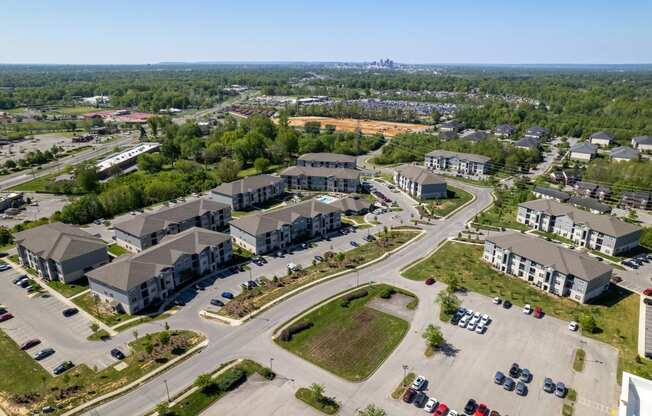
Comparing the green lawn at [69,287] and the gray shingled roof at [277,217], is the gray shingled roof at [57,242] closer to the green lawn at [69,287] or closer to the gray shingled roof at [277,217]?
the green lawn at [69,287]

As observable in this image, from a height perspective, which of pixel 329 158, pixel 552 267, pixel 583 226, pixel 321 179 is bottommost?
pixel 552 267

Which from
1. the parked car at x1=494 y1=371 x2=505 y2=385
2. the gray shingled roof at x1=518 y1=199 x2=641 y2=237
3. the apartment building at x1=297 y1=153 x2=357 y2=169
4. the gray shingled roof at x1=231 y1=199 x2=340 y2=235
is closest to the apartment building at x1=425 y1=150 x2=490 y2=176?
the apartment building at x1=297 y1=153 x2=357 y2=169

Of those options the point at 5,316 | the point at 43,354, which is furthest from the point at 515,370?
the point at 5,316

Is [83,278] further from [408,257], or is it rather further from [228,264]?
[408,257]

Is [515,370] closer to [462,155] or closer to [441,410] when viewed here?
[441,410]

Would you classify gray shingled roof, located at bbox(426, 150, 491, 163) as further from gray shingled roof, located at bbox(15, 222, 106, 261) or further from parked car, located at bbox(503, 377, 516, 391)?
gray shingled roof, located at bbox(15, 222, 106, 261)

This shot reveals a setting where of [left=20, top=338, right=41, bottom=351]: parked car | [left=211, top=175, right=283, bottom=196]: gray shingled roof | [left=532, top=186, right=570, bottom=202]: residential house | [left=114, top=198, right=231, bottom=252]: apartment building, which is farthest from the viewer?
[left=532, top=186, right=570, bottom=202]: residential house
